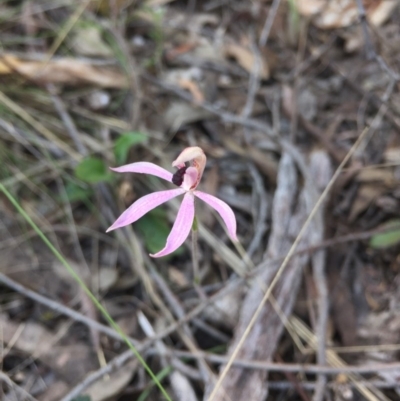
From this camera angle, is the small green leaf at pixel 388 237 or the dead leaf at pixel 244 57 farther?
the dead leaf at pixel 244 57

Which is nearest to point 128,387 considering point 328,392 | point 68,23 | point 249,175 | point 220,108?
point 328,392

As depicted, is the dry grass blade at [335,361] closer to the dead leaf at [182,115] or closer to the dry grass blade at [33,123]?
the dead leaf at [182,115]

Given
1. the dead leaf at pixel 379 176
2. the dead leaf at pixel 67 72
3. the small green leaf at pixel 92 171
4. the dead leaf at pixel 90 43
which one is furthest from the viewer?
the dead leaf at pixel 90 43

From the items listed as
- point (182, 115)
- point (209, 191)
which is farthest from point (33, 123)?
point (209, 191)

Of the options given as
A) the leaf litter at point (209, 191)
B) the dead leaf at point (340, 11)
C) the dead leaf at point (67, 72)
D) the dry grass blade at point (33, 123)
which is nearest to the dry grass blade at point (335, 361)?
the leaf litter at point (209, 191)

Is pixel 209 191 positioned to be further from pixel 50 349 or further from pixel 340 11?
pixel 340 11

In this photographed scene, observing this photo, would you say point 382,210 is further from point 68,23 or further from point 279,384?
point 68,23
